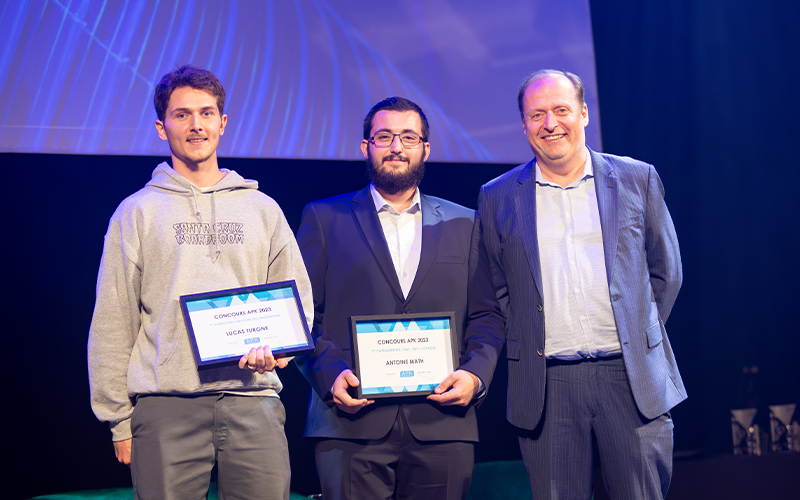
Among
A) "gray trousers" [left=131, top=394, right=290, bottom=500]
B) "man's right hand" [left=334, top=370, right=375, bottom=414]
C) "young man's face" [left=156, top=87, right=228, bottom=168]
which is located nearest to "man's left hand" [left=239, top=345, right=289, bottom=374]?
"gray trousers" [left=131, top=394, right=290, bottom=500]

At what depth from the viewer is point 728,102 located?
147 inches

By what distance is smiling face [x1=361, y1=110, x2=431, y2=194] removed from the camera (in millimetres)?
2209

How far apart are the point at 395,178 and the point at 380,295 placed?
447mm

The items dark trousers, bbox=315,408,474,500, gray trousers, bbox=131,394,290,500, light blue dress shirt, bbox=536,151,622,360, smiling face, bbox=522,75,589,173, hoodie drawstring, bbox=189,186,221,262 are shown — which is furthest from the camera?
smiling face, bbox=522,75,589,173

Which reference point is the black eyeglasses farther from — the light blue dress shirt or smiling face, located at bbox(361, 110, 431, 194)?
the light blue dress shirt

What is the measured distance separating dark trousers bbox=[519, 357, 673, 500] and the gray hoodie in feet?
2.96

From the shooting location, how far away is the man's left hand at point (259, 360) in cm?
172

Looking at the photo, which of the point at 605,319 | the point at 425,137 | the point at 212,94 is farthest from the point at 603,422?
the point at 212,94

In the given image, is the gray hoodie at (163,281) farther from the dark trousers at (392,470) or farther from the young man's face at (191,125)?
the dark trousers at (392,470)

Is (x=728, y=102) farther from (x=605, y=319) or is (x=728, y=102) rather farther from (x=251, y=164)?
(x=251, y=164)

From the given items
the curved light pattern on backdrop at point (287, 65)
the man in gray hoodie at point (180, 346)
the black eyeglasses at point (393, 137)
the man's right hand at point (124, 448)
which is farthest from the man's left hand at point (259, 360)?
the curved light pattern on backdrop at point (287, 65)

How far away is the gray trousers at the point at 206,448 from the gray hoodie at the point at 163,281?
0.16ft

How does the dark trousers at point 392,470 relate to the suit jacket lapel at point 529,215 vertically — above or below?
below

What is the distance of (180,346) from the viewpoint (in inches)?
68.5
